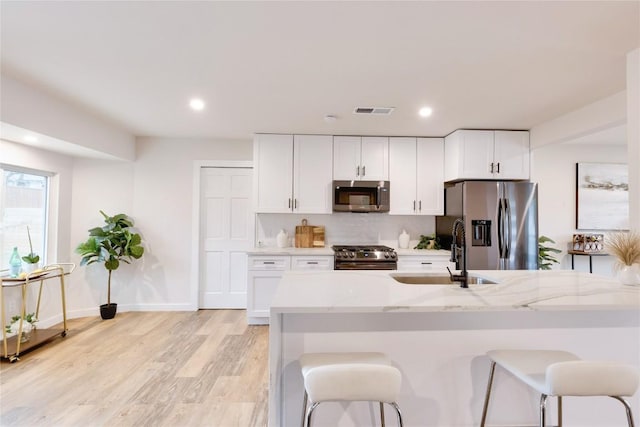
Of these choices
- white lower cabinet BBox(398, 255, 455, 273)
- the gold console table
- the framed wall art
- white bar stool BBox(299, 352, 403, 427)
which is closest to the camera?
white bar stool BBox(299, 352, 403, 427)

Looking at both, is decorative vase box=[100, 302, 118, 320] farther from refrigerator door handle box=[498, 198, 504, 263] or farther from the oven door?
refrigerator door handle box=[498, 198, 504, 263]

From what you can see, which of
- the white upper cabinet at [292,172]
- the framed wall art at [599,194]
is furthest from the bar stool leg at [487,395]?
the framed wall art at [599,194]

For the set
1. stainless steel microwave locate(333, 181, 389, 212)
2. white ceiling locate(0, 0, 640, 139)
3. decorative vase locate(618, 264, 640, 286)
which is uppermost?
white ceiling locate(0, 0, 640, 139)

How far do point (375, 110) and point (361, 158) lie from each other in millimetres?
1041

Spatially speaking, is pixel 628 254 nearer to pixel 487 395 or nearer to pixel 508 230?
pixel 487 395

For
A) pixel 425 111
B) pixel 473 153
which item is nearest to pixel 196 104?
pixel 425 111

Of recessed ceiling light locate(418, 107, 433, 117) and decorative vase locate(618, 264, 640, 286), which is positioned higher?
recessed ceiling light locate(418, 107, 433, 117)

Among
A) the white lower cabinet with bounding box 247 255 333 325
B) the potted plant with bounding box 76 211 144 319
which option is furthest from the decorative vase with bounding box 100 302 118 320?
the white lower cabinet with bounding box 247 255 333 325

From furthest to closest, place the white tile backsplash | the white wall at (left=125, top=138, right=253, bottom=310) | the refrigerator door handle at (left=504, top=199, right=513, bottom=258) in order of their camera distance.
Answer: the white tile backsplash, the white wall at (left=125, top=138, right=253, bottom=310), the refrigerator door handle at (left=504, top=199, right=513, bottom=258)

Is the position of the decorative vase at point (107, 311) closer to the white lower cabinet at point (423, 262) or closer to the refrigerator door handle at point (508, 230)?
the white lower cabinet at point (423, 262)

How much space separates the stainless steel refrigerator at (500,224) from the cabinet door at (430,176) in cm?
53

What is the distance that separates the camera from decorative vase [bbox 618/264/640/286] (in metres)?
2.03

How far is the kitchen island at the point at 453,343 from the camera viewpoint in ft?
5.93

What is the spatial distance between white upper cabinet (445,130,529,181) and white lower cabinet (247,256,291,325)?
240 centimetres
